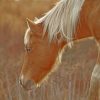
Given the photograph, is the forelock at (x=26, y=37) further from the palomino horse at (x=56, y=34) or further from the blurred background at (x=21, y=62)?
the blurred background at (x=21, y=62)

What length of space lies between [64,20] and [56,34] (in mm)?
61

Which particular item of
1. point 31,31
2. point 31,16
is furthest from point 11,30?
point 31,31

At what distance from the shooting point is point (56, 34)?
1.51 metres

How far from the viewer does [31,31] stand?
1.56m

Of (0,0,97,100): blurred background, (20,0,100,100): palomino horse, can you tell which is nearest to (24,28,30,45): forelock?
(20,0,100,100): palomino horse

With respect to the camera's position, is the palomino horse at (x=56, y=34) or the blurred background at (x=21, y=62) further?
the blurred background at (x=21, y=62)

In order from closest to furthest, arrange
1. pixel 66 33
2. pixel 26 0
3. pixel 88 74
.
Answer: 1. pixel 66 33
2. pixel 88 74
3. pixel 26 0

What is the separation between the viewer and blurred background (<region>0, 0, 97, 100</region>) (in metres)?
1.65

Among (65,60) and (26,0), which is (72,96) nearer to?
(65,60)

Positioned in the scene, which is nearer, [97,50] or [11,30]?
[97,50]

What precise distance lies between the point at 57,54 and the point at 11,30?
0.32m

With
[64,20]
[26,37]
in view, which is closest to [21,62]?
[26,37]

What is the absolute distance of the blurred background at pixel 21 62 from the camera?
165 centimetres

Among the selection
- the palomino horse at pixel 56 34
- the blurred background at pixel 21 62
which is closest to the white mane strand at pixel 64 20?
the palomino horse at pixel 56 34
